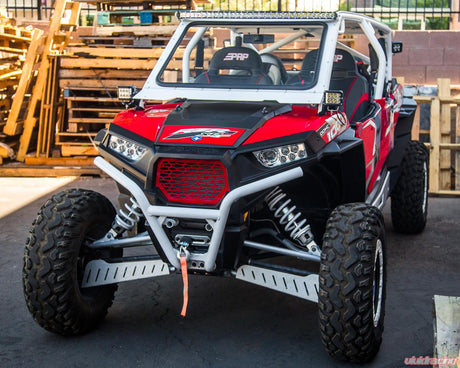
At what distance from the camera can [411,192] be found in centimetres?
700

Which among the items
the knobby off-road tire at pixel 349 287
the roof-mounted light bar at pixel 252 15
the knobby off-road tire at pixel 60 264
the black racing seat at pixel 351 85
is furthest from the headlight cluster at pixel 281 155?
the black racing seat at pixel 351 85

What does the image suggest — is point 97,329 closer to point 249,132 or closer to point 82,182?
point 249,132

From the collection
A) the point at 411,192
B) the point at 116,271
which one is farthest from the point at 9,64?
the point at 116,271

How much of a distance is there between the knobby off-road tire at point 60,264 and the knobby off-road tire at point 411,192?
11.3ft

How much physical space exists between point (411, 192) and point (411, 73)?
19.7ft

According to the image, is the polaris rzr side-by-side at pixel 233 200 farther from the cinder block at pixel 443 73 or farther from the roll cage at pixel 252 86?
the cinder block at pixel 443 73

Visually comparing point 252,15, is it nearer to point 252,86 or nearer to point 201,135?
point 252,86

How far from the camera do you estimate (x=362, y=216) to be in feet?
13.6

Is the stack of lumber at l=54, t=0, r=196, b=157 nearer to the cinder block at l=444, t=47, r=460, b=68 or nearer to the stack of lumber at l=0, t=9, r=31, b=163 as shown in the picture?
the stack of lumber at l=0, t=9, r=31, b=163

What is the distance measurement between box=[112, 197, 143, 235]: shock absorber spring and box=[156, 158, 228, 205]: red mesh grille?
14.0 inches

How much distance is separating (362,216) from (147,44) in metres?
7.50

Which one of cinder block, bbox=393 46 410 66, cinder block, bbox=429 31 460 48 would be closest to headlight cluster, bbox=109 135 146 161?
cinder block, bbox=393 46 410 66

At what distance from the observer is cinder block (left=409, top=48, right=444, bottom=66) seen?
1252cm

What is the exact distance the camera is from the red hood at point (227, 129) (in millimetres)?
4199
